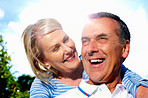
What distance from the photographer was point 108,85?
222 cm

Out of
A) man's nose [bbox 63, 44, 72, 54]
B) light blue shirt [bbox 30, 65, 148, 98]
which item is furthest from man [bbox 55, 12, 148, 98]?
man's nose [bbox 63, 44, 72, 54]

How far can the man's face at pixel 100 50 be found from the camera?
6.81 ft

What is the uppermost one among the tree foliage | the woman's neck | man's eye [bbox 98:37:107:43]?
man's eye [bbox 98:37:107:43]

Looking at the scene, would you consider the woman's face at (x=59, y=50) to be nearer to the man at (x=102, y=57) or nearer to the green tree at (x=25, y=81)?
the man at (x=102, y=57)

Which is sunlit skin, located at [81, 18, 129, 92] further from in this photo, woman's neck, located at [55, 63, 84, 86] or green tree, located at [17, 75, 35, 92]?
green tree, located at [17, 75, 35, 92]

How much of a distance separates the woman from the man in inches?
29.8

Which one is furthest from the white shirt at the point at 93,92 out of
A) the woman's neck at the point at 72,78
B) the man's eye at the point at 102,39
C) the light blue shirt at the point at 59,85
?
the woman's neck at the point at 72,78

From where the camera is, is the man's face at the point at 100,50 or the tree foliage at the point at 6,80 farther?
the tree foliage at the point at 6,80

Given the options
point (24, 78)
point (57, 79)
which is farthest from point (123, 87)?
point (24, 78)

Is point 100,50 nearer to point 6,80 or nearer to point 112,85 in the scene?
point 112,85

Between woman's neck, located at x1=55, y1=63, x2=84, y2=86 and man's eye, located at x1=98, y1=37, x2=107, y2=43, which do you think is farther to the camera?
woman's neck, located at x1=55, y1=63, x2=84, y2=86

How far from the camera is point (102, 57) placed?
209 cm

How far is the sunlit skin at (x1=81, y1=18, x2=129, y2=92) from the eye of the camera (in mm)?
2074

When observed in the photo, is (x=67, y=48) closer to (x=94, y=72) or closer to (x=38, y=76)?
(x=38, y=76)
